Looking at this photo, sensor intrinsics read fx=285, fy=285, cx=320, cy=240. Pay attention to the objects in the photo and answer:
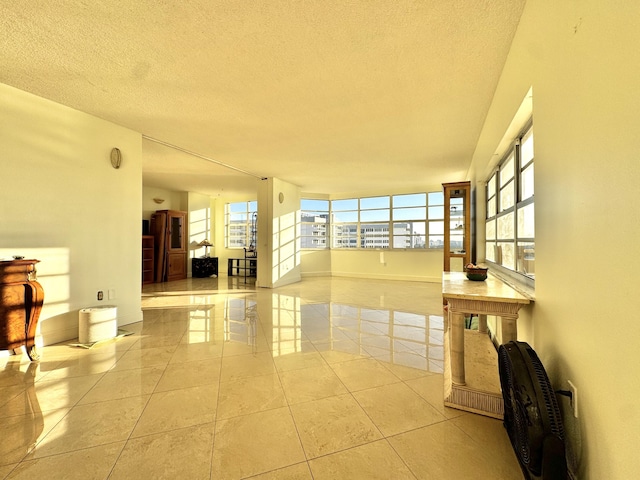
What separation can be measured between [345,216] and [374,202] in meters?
1.06

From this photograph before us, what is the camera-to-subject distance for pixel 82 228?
3.45 m

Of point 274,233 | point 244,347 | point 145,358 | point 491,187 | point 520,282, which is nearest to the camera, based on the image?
point 520,282

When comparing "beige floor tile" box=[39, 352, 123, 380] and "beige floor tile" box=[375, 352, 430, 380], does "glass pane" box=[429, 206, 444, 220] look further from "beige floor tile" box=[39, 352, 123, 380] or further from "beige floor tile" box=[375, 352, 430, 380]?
"beige floor tile" box=[39, 352, 123, 380]

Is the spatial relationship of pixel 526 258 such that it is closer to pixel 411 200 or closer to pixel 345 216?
pixel 411 200

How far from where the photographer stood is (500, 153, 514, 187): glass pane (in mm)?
2869

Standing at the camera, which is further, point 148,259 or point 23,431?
point 148,259

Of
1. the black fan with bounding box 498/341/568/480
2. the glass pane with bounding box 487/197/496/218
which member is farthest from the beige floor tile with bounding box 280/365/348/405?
the glass pane with bounding box 487/197/496/218

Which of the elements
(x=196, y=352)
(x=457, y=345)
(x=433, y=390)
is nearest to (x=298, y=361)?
(x=196, y=352)

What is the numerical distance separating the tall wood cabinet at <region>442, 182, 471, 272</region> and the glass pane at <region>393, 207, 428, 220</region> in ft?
11.7

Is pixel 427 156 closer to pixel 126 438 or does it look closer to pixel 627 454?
pixel 627 454

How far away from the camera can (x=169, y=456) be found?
151cm

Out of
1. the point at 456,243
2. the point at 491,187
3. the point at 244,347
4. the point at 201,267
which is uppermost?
the point at 491,187

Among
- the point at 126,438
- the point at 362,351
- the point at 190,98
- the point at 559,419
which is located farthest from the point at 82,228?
the point at 559,419

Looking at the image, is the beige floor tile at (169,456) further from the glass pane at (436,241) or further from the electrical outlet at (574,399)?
the glass pane at (436,241)
